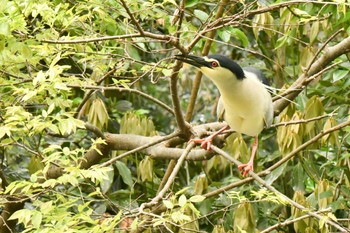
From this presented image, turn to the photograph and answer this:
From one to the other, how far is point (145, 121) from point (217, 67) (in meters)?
0.96

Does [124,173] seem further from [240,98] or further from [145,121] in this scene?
[240,98]

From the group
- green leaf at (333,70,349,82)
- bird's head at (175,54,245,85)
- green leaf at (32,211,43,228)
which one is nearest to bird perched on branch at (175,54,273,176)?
bird's head at (175,54,245,85)

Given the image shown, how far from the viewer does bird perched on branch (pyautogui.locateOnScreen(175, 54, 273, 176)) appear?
2.61 metres

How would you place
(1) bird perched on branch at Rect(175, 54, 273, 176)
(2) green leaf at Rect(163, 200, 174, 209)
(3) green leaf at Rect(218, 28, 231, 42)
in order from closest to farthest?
(2) green leaf at Rect(163, 200, 174, 209), (1) bird perched on branch at Rect(175, 54, 273, 176), (3) green leaf at Rect(218, 28, 231, 42)

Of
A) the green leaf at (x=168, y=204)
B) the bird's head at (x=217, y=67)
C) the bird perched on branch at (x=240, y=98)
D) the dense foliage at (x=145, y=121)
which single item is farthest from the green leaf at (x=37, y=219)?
the bird perched on branch at (x=240, y=98)

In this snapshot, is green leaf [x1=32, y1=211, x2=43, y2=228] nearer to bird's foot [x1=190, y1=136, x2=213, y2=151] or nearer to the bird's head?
the bird's head

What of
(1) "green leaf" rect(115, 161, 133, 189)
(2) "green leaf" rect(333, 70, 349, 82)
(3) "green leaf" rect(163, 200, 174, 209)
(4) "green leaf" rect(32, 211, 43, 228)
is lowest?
(1) "green leaf" rect(115, 161, 133, 189)

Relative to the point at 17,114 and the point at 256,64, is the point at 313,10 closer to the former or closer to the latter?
the point at 256,64

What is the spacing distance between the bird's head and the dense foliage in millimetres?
58

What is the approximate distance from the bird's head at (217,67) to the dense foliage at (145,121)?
6 centimetres

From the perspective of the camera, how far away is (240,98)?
2816 millimetres

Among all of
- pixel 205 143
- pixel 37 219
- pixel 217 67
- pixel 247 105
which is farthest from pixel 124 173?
pixel 37 219

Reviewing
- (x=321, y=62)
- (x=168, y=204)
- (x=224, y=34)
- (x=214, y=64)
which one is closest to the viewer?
(x=168, y=204)

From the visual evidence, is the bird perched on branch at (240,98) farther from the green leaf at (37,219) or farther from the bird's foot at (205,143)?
the green leaf at (37,219)
